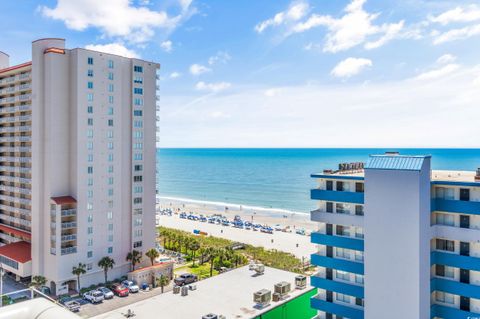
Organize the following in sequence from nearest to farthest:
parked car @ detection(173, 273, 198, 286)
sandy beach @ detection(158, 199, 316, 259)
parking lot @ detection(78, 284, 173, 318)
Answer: parking lot @ detection(78, 284, 173, 318) → parked car @ detection(173, 273, 198, 286) → sandy beach @ detection(158, 199, 316, 259)

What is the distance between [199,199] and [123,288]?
12209cm

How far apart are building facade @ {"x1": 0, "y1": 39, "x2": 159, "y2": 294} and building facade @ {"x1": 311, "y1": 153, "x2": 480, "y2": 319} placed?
37.8m

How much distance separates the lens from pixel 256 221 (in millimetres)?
115562

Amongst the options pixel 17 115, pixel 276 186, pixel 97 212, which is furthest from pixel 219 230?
pixel 276 186

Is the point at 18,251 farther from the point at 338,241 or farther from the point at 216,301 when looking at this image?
the point at 338,241

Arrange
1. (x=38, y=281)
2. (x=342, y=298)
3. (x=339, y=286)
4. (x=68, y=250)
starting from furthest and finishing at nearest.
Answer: (x=68, y=250) → (x=38, y=281) → (x=342, y=298) → (x=339, y=286)

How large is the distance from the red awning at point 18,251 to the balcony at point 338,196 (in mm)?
43316

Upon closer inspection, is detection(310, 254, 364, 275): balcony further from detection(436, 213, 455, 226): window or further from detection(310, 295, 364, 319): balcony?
detection(436, 213, 455, 226): window

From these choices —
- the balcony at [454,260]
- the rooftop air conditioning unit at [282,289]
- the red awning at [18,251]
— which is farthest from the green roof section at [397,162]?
the red awning at [18,251]

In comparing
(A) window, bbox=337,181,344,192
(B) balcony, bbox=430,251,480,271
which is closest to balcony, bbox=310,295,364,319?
(B) balcony, bbox=430,251,480,271

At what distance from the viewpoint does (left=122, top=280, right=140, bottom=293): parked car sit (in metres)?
52.2

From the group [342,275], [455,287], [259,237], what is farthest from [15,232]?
[455,287]

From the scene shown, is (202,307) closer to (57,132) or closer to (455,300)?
(455,300)

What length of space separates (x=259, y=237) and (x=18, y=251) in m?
48.1
